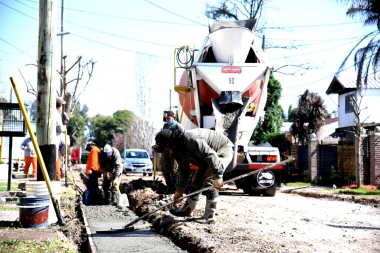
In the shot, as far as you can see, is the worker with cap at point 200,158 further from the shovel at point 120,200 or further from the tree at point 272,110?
the tree at point 272,110

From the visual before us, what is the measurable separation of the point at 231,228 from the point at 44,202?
2.87 meters

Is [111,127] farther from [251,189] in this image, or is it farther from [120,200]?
[120,200]

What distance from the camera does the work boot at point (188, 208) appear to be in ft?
29.1

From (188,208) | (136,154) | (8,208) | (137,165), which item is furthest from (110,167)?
(136,154)

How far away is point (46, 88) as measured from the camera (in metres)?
8.63

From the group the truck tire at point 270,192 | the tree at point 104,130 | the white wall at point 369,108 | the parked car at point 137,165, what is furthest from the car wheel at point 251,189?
the tree at point 104,130

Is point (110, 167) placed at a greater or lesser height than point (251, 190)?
greater

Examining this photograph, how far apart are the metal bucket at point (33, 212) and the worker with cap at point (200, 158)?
6.44 feet

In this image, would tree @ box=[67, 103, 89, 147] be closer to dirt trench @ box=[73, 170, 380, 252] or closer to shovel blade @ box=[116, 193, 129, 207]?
shovel blade @ box=[116, 193, 129, 207]

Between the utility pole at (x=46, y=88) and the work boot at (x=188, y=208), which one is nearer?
the utility pole at (x=46, y=88)

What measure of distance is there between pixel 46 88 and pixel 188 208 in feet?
10.3

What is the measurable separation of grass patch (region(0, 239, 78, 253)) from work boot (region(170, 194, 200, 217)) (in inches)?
A: 106

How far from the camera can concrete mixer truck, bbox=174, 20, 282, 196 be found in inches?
499

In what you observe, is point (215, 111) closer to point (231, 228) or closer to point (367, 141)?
point (231, 228)
